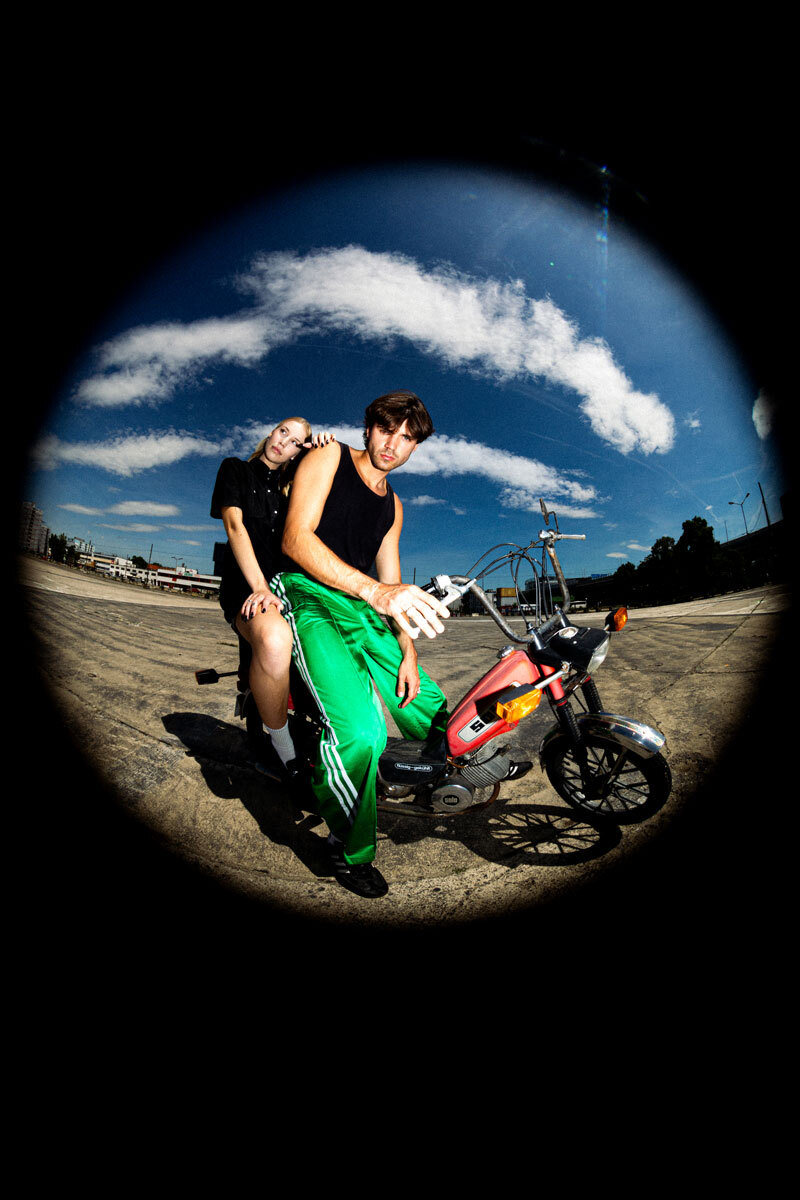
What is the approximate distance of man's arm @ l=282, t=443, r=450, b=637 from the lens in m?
1.12

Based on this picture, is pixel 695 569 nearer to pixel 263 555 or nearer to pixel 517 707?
pixel 517 707

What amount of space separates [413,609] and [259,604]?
2.26 feet

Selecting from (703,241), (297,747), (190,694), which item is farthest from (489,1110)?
(703,241)

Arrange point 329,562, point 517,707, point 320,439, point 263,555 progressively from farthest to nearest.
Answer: point 263,555
point 320,439
point 517,707
point 329,562

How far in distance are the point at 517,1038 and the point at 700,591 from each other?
191cm

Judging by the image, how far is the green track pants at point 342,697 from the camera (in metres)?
1.32

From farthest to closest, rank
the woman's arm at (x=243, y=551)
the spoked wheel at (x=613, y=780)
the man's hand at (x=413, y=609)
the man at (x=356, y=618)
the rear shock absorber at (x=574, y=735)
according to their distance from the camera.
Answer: the woman's arm at (x=243, y=551) < the rear shock absorber at (x=574, y=735) < the spoked wheel at (x=613, y=780) < the man at (x=356, y=618) < the man's hand at (x=413, y=609)

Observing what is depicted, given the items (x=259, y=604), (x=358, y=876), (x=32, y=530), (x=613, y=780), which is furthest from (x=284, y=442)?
(x=613, y=780)

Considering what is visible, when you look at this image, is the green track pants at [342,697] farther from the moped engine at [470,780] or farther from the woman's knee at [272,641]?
the moped engine at [470,780]

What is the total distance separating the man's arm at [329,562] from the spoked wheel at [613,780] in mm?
851

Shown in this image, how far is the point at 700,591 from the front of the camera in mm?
1943

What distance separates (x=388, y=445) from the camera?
1.54m

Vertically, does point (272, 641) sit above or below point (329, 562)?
below

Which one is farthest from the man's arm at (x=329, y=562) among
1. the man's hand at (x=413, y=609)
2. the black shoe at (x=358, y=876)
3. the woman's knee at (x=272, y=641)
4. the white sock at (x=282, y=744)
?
the black shoe at (x=358, y=876)
